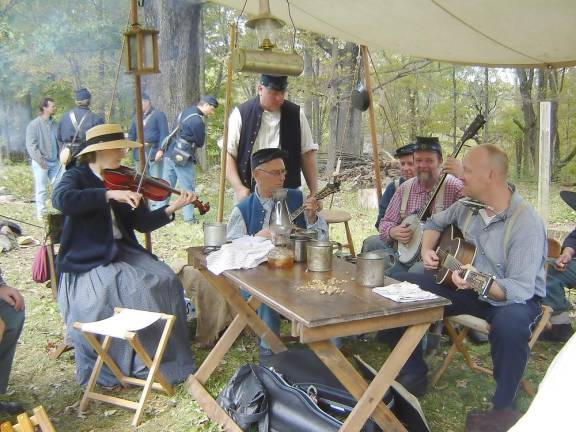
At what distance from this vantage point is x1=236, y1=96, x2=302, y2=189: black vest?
411 centimetres

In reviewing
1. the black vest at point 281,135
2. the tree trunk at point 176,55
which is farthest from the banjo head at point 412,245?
the tree trunk at point 176,55

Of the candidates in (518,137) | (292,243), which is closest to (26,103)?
(518,137)

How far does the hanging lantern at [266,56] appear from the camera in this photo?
3156mm

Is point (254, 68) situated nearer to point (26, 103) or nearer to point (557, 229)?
point (557, 229)

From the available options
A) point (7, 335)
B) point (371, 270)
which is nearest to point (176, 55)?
point (7, 335)

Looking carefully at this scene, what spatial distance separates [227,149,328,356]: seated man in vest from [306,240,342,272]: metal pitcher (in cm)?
66

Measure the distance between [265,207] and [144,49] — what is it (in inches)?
66.5

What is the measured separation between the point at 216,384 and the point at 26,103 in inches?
628

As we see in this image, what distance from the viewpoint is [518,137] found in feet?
47.8

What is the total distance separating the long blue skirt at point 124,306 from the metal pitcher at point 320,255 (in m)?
1.19

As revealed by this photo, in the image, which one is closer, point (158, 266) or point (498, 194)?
point (498, 194)

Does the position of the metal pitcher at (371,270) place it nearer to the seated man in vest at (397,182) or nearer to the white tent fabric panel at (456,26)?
the seated man in vest at (397,182)

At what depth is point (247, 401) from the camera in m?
2.62

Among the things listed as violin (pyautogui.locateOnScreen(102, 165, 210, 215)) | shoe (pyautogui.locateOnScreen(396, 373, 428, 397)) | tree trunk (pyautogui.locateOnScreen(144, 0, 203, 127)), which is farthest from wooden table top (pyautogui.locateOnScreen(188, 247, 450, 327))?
tree trunk (pyautogui.locateOnScreen(144, 0, 203, 127))
